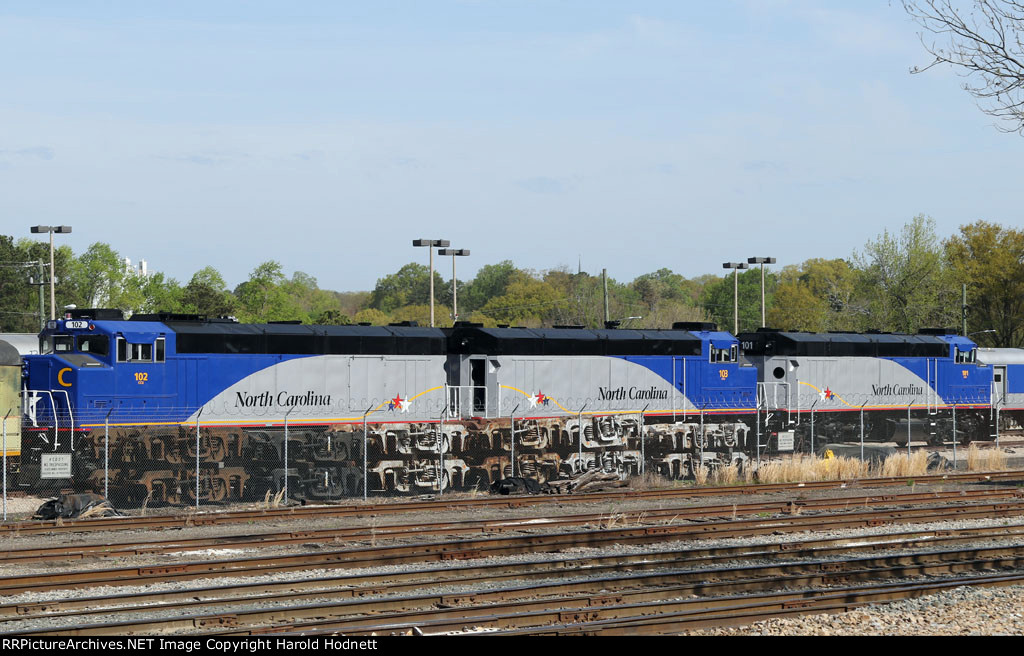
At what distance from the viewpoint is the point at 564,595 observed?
1342 cm

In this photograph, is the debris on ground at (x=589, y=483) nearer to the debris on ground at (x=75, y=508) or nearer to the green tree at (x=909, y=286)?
the debris on ground at (x=75, y=508)

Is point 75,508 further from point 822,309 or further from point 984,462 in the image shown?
point 822,309

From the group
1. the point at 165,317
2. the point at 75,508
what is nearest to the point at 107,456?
the point at 75,508

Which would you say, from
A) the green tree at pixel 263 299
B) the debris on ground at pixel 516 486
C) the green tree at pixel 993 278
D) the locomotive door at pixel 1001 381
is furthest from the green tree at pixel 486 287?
the debris on ground at pixel 516 486

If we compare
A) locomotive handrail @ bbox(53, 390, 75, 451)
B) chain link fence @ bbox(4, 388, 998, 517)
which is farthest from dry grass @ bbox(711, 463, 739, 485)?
locomotive handrail @ bbox(53, 390, 75, 451)

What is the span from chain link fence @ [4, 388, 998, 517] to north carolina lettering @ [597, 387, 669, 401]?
0.85 feet

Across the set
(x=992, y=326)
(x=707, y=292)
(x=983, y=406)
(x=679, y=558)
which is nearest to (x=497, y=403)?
(x=679, y=558)

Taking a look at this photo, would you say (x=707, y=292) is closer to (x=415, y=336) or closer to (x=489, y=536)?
(x=415, y=336)

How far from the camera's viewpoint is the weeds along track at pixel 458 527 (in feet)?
53.9

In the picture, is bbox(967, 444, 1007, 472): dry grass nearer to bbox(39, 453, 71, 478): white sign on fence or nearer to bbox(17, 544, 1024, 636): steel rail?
bbox(17, 544, 1024, 636): steel rail

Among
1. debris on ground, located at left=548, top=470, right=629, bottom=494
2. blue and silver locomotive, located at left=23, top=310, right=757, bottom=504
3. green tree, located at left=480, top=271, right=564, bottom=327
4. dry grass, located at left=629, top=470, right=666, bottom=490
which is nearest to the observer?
blue and silver locomotive, located at left=23, top=310, right=757, bottom=504

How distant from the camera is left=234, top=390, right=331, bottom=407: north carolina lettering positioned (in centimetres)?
2498

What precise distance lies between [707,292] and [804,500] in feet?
353

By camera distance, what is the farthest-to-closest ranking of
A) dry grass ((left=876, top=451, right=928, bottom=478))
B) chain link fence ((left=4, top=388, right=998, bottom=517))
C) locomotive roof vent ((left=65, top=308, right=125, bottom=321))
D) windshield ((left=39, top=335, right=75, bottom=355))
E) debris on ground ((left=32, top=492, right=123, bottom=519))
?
1. dry grass ((left=876, top=451, right=928, bottom=478))
2. locomotive roof vent ((left=65, top=308, right=125, bottom=321))
3. windshield ((left=39, top=335, right=75, bottom=355))
4. chain link fence ((left=4, top=388, right=998, bottom=517))
5. debris on ground ((left=32, top=492, right=123, bottom=519))
